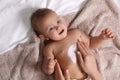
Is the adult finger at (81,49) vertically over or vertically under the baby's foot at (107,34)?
under

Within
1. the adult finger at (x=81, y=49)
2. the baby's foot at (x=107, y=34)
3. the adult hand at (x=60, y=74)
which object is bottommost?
the adult hand at (x=60, y=74)

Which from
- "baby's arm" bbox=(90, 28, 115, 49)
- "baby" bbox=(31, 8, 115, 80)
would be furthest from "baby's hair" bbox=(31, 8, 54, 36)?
"baby's arm" bbox=(90, 28, 115, 49)

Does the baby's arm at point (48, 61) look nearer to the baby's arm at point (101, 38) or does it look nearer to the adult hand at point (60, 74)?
the adult hand at point (60, 74)

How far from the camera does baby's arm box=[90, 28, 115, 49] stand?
122 centimetres

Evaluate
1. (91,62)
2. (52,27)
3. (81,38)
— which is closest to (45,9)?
(52,27)

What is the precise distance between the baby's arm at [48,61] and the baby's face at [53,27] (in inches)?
2.8

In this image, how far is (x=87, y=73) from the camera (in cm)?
122

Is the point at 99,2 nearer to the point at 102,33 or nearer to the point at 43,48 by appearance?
the point at 102,33

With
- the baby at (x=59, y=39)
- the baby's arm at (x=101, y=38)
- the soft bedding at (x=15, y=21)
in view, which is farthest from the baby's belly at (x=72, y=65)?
the soft bedding at (x=15, y=21)

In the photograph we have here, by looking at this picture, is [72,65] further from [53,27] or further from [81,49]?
[53,27]

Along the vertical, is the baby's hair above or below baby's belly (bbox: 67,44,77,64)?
above

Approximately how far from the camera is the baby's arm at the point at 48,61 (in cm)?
119

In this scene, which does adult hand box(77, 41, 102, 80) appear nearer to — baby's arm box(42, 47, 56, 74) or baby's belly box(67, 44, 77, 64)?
baby's belly box(67, 44, 77, 64)

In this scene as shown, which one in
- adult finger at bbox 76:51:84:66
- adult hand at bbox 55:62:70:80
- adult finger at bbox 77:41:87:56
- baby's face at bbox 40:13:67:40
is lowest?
adult hand at bbox 55:62:70:80
